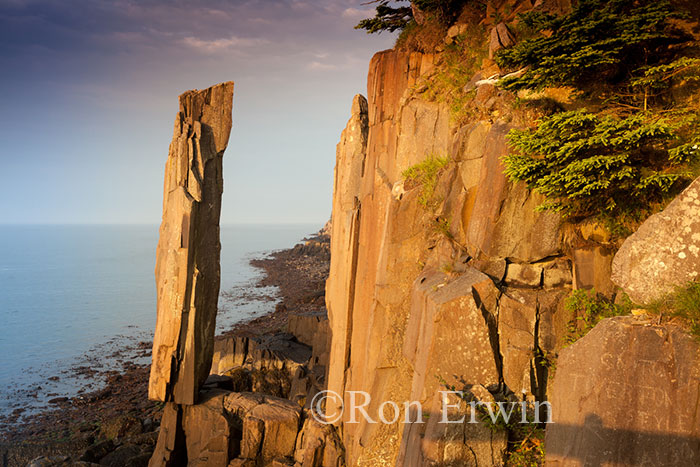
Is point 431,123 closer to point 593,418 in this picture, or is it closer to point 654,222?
point 654,222

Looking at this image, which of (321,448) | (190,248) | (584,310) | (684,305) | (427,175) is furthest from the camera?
(190,248)

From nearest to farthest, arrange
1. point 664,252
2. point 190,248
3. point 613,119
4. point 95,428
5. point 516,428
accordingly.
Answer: point 664,252, point 613,119, point 516,428, point 190,248, point 95,428

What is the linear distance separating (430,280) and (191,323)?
8994mm

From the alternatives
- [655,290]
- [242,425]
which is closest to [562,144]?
[655,290]

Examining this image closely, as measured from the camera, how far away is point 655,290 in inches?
207

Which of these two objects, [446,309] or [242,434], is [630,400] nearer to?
[446,309]

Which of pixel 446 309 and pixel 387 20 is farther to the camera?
pixel 387 20

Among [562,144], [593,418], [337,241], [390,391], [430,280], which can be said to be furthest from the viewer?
[337,241]

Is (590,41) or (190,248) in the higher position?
(590,41)

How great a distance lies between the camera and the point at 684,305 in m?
4.93

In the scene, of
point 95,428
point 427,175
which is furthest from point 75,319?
point 427,175

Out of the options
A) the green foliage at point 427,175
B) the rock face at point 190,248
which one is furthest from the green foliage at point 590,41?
the rock face at point 190,248

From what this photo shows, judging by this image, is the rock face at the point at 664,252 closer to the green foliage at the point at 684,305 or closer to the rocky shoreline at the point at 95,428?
the green foliage at the point at 684,305

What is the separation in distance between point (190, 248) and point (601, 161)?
37.8 feet
